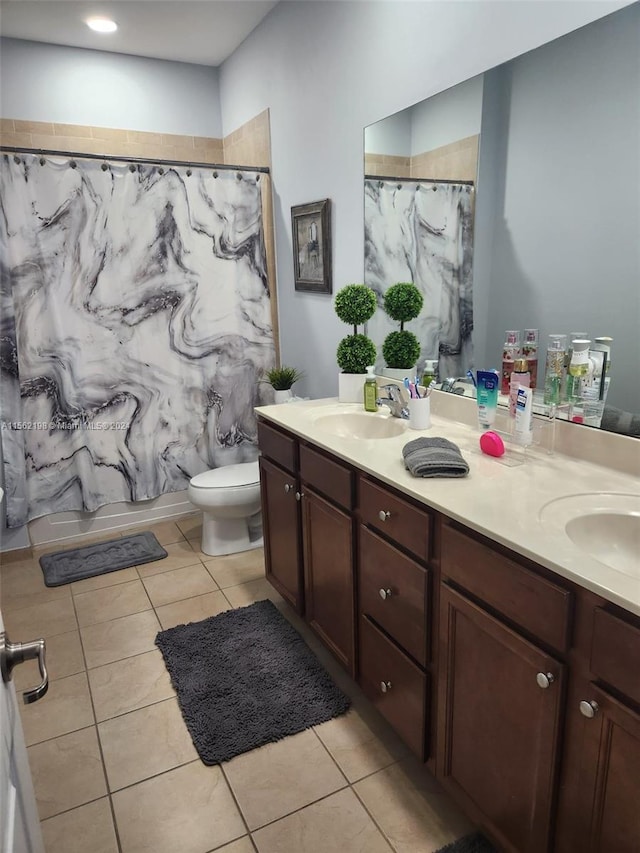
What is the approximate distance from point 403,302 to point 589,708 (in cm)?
161

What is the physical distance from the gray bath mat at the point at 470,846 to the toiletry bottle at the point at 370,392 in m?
1.38

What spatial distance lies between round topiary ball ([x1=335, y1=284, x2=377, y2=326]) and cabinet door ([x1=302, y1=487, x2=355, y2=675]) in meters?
0.75

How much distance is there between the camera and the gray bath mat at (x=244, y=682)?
187 centimetres

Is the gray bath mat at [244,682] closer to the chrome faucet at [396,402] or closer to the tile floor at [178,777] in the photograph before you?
the tile floor at [178,777]

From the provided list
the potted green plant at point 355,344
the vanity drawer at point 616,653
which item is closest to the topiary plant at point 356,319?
the potted green plant at point 355,344

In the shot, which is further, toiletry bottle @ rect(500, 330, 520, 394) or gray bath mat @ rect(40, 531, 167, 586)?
gray bath mat @ rect(40, 531, 167, 586)

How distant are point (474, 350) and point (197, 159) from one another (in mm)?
2707

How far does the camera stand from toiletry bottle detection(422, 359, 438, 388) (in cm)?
222

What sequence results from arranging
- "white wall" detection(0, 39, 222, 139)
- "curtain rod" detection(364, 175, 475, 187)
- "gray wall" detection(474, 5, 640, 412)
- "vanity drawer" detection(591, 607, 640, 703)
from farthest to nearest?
1. "white wall" detection(0, 39, 222, 139)
2. "curtain rod" detection(364, 175, 475, 187)
3. "gray wall" detection(474, 5, 640, 412)
4. "vanity drawer" detection(591, 607, 640, 703)

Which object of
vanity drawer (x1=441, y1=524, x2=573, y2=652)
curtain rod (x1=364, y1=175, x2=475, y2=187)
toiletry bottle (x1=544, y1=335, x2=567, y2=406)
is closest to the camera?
vanity drawer (x1=441, y1=524, x2=573, y2=652)

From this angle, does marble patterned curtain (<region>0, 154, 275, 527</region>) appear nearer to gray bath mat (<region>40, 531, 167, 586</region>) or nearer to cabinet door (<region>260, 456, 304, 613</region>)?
gray bath mat (<region>40, 531, 167, 586</region>)

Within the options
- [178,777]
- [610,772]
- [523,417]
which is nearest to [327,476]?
[523,417]

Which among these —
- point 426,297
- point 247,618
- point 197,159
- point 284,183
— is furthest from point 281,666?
point 197,159

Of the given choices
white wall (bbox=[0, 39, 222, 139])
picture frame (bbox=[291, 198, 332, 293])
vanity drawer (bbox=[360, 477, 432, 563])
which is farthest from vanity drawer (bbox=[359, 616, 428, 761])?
white wall (bbox=[0, 39, 222, 139])
